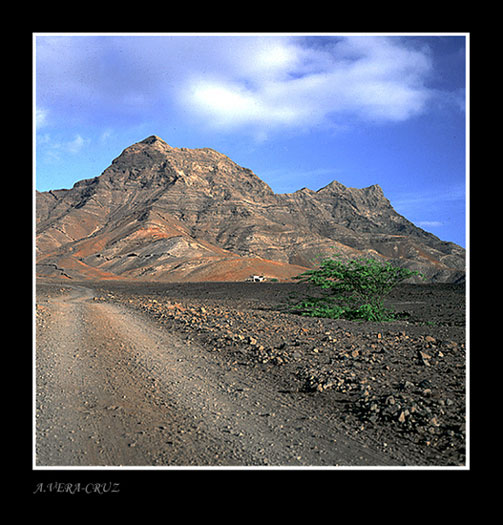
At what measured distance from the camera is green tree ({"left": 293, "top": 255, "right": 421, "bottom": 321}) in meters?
15.3

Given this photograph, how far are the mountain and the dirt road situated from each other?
215ft

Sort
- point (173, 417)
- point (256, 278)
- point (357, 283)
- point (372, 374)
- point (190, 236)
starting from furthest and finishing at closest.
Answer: point (190, 236), point (256, 278), point (357, 283), point (372, 374), point (173, 417)

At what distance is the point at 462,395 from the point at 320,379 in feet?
6.47

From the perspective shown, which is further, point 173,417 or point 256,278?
point 256,278

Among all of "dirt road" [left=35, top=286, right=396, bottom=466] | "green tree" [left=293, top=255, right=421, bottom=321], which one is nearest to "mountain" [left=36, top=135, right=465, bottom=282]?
"green tree" [left=293, top=255, right=421, bottom=321]

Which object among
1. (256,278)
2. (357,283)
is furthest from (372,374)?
(256,278)

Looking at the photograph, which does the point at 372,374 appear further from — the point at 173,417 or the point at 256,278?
the point at 256,278

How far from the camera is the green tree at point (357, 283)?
15.3 meters

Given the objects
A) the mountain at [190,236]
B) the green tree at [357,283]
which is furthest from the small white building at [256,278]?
the green tree at [357,283]

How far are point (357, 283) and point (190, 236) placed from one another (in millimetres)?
121918

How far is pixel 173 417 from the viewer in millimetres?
4715

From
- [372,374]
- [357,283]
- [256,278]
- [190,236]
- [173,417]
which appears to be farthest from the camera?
[190,236]

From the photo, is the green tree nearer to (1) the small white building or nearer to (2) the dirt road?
(2) the dirt road
